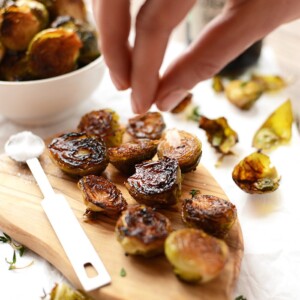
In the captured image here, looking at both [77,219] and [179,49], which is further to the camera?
[179,49]

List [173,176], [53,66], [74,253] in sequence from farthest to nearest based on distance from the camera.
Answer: [53,66]
[173,176]
[74,253]

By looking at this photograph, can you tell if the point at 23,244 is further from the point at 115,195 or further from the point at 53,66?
the point at 53,66

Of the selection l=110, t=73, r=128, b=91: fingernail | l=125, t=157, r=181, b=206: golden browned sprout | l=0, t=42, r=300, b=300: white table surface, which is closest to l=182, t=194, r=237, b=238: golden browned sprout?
l=125, t=157, r=181, b=206: golden browned sprout

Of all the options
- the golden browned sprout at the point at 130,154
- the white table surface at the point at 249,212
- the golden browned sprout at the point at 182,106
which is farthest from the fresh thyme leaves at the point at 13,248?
the golden browned sprout at the point at 182,106

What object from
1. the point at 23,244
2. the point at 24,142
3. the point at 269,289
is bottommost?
the point at 269,289

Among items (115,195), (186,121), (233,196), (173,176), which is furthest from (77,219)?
(186,121)

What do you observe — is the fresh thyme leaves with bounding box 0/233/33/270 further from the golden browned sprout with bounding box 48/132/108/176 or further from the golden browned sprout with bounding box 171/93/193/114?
the golden browned sprout with bounding box 171/93/193/114
